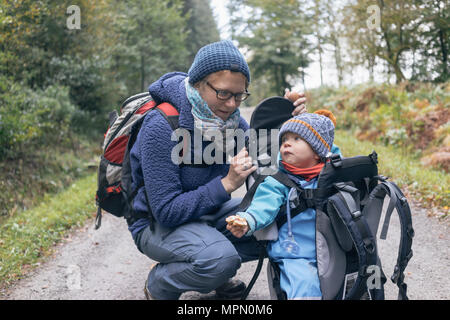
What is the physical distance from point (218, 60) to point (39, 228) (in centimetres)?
389

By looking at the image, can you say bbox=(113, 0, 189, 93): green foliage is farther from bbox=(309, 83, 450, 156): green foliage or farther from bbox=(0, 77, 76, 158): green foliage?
bbox=(309, 83, 450, 156): green foliage

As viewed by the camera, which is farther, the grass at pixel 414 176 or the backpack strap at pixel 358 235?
the grass at pixel 414 176

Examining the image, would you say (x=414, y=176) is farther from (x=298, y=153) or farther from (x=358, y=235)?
(x=358, y=235)

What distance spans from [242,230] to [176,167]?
647 millimetres

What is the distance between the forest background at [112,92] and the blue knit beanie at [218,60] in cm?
37

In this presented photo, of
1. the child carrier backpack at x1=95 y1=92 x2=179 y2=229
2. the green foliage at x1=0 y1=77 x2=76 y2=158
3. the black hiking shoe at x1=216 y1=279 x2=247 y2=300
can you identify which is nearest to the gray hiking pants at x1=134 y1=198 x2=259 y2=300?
the child carrier backpack at x1=95 y1=92 x2=179 y2=229

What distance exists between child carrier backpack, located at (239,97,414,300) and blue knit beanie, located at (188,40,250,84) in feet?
2.41

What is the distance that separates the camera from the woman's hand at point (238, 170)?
2.43m

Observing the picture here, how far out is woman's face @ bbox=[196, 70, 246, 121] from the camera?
2.51 m

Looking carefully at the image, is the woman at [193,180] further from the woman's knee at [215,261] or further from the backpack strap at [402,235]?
Result: the backpack strap at [402,235]

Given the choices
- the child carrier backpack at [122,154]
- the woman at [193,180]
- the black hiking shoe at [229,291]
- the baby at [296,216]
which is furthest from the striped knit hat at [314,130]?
the black hiking shoe at [229,291]

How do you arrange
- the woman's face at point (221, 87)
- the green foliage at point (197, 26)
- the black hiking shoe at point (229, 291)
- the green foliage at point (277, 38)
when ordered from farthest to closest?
the green foliage at point (197, 26) → the green foliage at point (277, 38) → the black hiking shoe at point (229, 291) → the woman's face at point (221, 87)
